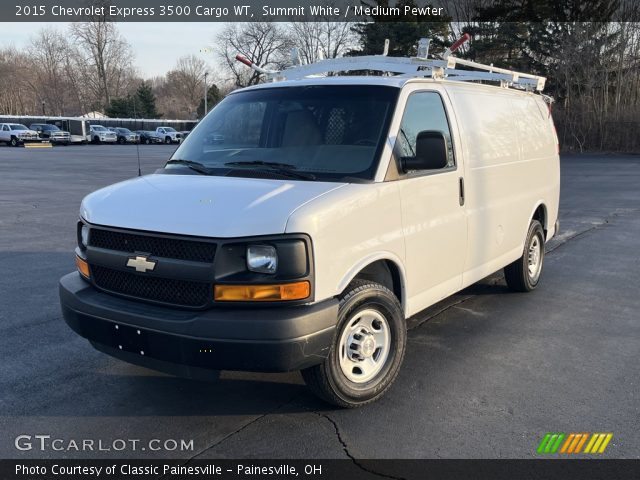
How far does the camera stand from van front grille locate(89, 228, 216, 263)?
3357mm

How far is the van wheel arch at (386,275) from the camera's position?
13.3ft

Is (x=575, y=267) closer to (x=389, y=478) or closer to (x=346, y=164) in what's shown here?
(x=346, y=164)

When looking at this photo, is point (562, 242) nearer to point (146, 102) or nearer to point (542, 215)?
point (542, 215)

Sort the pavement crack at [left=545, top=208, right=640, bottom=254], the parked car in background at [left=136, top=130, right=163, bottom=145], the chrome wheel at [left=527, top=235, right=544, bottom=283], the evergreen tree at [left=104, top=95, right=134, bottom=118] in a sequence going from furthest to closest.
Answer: the evergreen tree at [left=104, top=95, right=134, bottom=118] → the parked car in background at [left=136, top=130, right=163, bottom=145] → the pavement crack at [left=545, top=208, right=640, bottom=254] → the chrome wheel at [left=527, top=235, right=544, bottom=283]

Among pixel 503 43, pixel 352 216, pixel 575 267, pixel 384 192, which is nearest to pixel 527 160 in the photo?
pixel 575 267

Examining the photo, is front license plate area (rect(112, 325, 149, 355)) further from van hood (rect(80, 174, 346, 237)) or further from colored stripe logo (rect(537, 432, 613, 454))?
colored stripe logo (rect(537, 432, 613, 454))

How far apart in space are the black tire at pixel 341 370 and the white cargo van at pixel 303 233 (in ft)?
0.03

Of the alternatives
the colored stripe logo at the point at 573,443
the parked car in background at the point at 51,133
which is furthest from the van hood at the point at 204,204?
the parked car in background at the point at 51,133

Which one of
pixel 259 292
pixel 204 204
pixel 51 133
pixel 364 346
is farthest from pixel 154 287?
pixel 51 133

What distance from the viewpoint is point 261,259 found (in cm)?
332

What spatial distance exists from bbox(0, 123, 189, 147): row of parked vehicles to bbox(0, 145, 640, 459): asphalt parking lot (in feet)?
130

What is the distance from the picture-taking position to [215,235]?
3.28 m

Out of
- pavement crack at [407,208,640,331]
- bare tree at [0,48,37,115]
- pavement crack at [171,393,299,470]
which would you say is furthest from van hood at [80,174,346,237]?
bare tree at [0,48,37,115]

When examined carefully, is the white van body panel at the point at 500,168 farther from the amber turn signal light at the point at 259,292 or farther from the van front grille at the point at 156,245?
the van front grille at the point at 156,245
